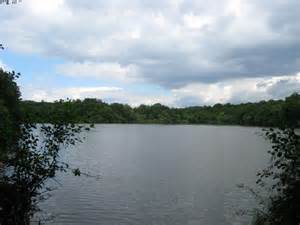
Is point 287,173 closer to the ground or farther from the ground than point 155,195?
farther from the ground

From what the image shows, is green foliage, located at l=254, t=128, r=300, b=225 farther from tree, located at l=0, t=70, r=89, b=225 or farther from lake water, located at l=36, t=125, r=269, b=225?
tree, located at l=0, t=70, r=89, b=225

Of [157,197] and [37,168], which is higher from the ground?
[37,168]

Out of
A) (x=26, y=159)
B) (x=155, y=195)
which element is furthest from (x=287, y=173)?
(x=155, y=195)

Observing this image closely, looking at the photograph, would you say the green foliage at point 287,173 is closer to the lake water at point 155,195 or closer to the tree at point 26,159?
the lake water at point 155,195

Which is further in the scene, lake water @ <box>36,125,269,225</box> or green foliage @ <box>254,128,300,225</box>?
lake water @ <box>36,125,269,225</box>

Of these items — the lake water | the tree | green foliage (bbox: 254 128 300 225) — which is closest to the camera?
green foliage (bbox: 254 128 300 225)

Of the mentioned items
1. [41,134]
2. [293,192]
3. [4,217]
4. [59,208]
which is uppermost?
[41,134]

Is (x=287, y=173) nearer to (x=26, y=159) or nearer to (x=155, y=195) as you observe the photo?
(x=26, y=159)

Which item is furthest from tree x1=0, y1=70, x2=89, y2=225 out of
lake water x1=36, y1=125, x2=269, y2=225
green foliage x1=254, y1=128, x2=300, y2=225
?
lake water x1=36, y1=125, x2=269, y2=225

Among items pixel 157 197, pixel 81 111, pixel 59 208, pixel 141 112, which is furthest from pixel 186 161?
pixel 141 112

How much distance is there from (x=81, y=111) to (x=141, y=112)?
182 metres

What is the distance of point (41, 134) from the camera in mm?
8922

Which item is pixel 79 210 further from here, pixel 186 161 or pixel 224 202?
pixel 186 161

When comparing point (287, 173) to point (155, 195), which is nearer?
point (287, 173)
